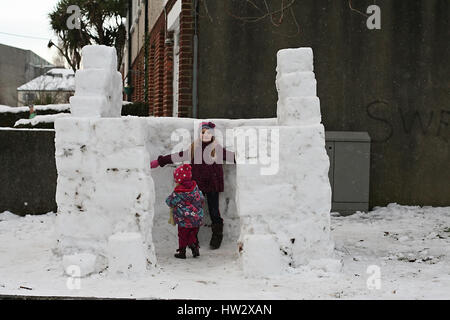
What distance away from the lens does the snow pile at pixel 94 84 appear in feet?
19.3

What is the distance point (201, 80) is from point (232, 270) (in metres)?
4.70

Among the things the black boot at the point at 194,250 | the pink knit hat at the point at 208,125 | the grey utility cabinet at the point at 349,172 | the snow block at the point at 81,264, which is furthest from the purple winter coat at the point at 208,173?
the grey utility cabinet at the point at 349,172

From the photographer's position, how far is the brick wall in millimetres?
9758

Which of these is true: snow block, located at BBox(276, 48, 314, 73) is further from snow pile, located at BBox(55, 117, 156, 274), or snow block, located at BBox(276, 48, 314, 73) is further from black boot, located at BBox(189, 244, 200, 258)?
black boot, located at BBox(189, 244, 200, 258)

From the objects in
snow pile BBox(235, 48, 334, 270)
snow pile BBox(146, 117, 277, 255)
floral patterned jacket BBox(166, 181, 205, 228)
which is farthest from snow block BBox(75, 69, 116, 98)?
snow pile BBox(235, 48, 334, 270)

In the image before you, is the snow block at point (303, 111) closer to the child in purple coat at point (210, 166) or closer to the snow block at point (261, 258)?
the child in purple coat at point (210, 166)

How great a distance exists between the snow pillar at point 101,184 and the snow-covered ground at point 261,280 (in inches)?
14.0

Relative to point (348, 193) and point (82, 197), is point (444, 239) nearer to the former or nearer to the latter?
point (348, 193)

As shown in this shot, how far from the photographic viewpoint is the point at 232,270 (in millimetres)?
5730

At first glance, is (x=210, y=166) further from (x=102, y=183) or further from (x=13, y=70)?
(x=13, y=70)

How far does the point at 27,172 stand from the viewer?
9.28m

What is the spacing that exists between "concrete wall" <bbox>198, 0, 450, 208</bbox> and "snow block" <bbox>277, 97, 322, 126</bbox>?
386cm

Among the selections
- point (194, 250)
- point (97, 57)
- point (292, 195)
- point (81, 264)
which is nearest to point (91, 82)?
point (97, 57)

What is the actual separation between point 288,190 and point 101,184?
1.75 meters
